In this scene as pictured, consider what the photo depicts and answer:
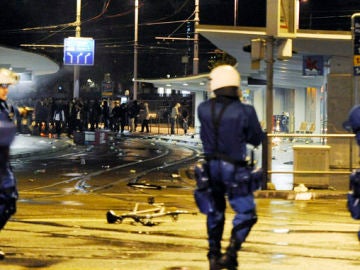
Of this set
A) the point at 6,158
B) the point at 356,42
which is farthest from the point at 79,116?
the point at 6,158

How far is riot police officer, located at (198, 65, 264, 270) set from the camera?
21.8 ft

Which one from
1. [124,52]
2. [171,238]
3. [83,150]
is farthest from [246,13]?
[171,238]

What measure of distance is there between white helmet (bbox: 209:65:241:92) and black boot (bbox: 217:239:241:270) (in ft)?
4.61

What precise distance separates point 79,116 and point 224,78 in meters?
32.7

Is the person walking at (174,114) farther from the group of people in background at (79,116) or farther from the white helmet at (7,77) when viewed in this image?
the white helmet at (7,77)

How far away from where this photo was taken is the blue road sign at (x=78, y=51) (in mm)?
45906

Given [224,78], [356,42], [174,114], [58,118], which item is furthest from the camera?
[174,114]

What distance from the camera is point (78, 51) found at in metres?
46.2

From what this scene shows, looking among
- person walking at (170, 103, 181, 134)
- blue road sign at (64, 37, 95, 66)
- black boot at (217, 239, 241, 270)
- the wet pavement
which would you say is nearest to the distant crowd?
person walking at (170, 103, 181, 134)

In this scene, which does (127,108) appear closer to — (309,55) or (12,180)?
(309,55)

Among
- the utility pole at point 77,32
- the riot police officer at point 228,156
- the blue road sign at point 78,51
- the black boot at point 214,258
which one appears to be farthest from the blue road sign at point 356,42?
the blue road sign at point 78,51

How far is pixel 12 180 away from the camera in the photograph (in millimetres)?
7094

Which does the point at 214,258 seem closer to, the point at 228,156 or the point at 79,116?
the point at 228,156

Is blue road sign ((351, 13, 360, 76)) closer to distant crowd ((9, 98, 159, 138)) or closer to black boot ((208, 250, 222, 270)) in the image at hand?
black boot ((208, 250, 222, 270))
